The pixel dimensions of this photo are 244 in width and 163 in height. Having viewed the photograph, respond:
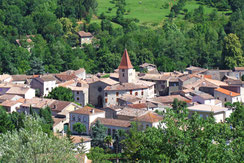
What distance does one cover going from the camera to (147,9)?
102m

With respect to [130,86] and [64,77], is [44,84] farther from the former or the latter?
[130,86]

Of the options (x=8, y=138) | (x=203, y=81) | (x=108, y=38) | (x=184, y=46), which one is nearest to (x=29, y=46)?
(x=108, y=38)

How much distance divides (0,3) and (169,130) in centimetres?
7115

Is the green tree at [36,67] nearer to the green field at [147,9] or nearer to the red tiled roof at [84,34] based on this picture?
the red tiled roof at [84,34]

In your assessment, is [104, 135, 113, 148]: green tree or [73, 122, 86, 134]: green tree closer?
[104, 135, 113, 148]: green tree

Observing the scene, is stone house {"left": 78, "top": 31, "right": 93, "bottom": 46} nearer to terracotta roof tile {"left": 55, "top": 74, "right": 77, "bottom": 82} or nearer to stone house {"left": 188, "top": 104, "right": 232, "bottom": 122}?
terracotta roof tile {"left": 55, "top": 74, "right": 77, "bottom": 82}

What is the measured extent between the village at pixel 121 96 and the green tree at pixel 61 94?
3.18 ft

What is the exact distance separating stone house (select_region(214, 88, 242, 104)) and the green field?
147 feet

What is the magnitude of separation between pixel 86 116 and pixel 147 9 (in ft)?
194

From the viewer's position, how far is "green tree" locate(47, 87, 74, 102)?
53.1m

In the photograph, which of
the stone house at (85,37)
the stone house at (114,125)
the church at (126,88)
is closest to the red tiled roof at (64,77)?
the church at (126,88)

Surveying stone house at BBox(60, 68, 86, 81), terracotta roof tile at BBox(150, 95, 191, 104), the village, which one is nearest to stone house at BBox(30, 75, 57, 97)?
the village

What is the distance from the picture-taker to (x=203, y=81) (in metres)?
56.3

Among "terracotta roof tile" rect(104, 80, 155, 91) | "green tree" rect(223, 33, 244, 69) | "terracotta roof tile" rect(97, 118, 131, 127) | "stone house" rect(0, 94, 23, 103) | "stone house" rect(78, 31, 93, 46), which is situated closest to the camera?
"terracotta roof tile" rect(97, 118, 131, 127)
